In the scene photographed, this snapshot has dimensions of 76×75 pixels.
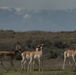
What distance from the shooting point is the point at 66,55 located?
102 feet

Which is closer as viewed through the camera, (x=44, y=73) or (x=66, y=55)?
(x=44, y=73)

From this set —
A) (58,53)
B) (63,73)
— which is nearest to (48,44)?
(58,53)

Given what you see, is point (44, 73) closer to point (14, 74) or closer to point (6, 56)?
point (14, 74)

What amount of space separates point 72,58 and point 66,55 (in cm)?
70

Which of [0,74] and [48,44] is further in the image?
[48,44]

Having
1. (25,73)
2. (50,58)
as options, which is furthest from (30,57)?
(50,58)

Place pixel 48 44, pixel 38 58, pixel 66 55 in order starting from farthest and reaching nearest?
pixel 48 44, pixel 66 55, pixel 38 58

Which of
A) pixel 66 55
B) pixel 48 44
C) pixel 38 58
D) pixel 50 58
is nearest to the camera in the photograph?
pixel 38 58

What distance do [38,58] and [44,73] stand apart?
310cm

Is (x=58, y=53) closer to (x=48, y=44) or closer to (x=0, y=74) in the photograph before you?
(x=48, y=44)

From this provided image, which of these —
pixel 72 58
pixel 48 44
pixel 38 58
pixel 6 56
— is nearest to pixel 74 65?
pixel 72 58

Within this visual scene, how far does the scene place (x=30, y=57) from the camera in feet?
96.5

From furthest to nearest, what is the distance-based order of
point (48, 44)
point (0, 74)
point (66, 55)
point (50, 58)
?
point (48, 44)
point (50, 58)
point (66, 55)
point (0, 74)

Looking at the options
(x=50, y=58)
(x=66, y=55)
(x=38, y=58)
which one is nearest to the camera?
(x=38, y=58)
